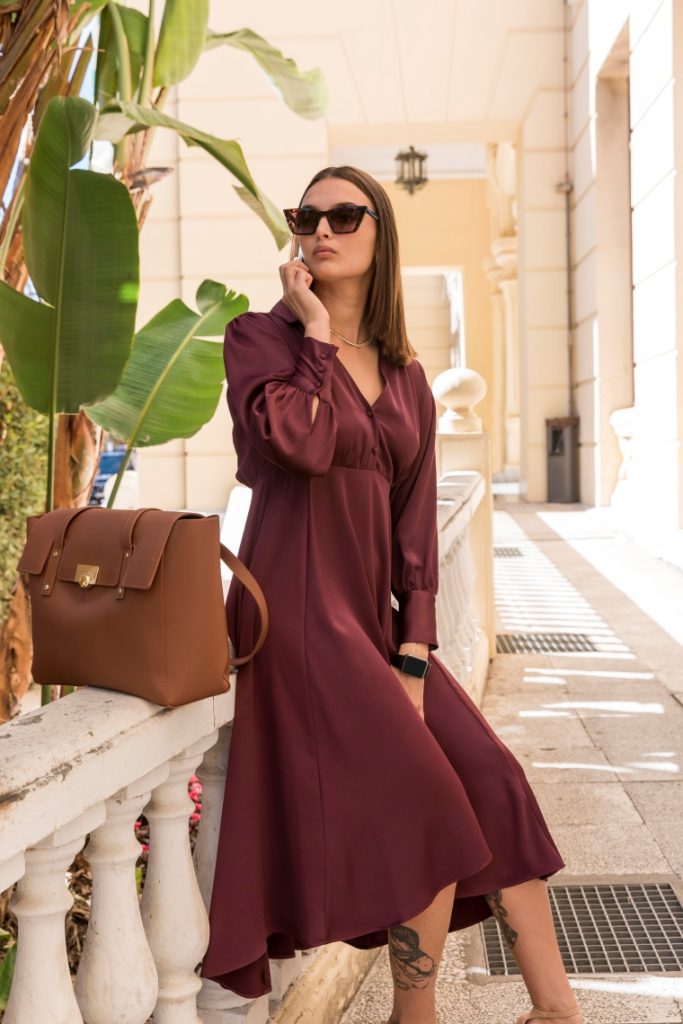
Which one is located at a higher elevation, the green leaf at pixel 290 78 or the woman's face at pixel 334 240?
the green leaf at pixel 290 78

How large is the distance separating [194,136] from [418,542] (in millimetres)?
1427

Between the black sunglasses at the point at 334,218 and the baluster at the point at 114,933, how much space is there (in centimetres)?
106

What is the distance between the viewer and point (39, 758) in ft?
3.88

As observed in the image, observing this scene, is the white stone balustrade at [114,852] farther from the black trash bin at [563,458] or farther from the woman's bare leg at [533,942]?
the black trash bin at [563,458]

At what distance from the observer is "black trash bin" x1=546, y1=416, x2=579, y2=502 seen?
12.1 metres

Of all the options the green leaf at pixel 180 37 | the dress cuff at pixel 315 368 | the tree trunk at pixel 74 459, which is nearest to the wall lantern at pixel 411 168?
the green leaf at pixel 180 37

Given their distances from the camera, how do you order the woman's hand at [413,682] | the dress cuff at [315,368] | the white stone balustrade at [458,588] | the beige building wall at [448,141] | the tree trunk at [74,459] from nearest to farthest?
the dress cuff at [315,368], the woman's hand at [413,682], the tree trunk at [74,459], the white stone balustrade at [458,588], the beige building wall at [448,141]

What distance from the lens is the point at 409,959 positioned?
6.24 ft

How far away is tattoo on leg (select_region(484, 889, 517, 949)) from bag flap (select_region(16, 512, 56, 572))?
1.04m

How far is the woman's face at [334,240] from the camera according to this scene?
1995mm

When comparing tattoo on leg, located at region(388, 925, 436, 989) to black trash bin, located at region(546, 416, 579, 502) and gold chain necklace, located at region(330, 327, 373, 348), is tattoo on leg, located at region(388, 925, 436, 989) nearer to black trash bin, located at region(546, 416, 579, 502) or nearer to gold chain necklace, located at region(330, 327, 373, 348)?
gold chain necklace, located at region(330, 327, 373, 348)

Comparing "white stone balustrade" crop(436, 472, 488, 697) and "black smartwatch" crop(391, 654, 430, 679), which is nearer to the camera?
"black smartwatch" crop(391, 654, 430, 679)

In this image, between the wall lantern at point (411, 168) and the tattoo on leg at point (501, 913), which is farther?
the wall lantern at point (411, 168)

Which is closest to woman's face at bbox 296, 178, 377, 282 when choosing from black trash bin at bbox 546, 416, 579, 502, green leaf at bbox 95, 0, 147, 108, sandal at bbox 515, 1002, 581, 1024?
sandal at bbox 515, 1002, 581, 1024
